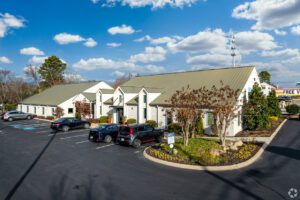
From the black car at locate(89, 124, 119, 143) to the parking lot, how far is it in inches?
113

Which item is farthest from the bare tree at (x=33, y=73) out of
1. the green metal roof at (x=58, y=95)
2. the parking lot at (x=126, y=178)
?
the parking lot at (x=126, y=178)

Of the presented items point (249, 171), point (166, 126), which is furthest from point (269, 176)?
point (166, 126)

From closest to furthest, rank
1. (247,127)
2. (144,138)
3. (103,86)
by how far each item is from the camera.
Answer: (144,138)
(247,127)
(103,86)

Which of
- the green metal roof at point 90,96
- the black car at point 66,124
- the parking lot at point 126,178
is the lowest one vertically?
the parking lot at point 126,178

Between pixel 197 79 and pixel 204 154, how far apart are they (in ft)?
55.3

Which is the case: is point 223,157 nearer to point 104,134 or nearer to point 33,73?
point 104,134

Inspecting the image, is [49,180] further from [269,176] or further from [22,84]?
[22,84]

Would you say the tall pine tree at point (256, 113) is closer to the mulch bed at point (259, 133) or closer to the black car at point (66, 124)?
the mulch bed at point (259, 133)

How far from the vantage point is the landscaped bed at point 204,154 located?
42.2 ft

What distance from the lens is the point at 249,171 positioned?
38.2ft

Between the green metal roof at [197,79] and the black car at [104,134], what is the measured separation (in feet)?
19.5

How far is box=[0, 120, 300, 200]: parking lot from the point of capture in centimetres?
918

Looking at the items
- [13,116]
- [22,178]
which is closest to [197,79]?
[22,178]

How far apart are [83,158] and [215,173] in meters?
8.51
